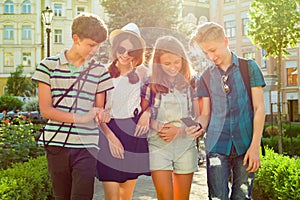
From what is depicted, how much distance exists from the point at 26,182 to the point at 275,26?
8.54m

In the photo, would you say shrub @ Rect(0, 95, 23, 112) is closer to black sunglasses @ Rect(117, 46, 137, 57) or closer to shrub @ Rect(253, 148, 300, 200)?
shrub @ Rect(253, 148, 300, 200)

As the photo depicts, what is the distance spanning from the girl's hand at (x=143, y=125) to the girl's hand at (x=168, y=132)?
13 centimetres

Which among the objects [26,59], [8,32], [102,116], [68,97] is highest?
[8,32]

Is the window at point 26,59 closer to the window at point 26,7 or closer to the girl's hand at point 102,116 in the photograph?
the window at point 26,7

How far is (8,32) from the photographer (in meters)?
47.2

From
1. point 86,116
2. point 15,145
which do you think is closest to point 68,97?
point 86,116

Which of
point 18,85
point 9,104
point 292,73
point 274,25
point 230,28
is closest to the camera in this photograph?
point 274,25

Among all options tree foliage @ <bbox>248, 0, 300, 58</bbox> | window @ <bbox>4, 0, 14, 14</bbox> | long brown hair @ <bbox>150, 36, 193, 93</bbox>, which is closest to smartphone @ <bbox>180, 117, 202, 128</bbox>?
long brown hair @ <bbox>150, 36, 193, 93</bbox>

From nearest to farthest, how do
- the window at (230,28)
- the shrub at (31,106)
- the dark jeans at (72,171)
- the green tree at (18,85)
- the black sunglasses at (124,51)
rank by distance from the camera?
1. the dark jeans at (72,171)
2. the black sunglasses at (124,51)
3. the shrub at (31,106)
4. the window at (230,28)
5. the green tree at (18,85)

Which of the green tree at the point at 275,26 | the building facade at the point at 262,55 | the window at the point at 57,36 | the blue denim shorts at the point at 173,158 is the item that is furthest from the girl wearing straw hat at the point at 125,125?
the window at the point at 57,36

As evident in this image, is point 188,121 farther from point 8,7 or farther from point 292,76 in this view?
point 8,7

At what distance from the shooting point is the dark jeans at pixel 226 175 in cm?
364

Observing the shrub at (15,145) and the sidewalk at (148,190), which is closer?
the sidewalk at (148,190)

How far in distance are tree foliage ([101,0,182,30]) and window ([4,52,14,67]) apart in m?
24.7
